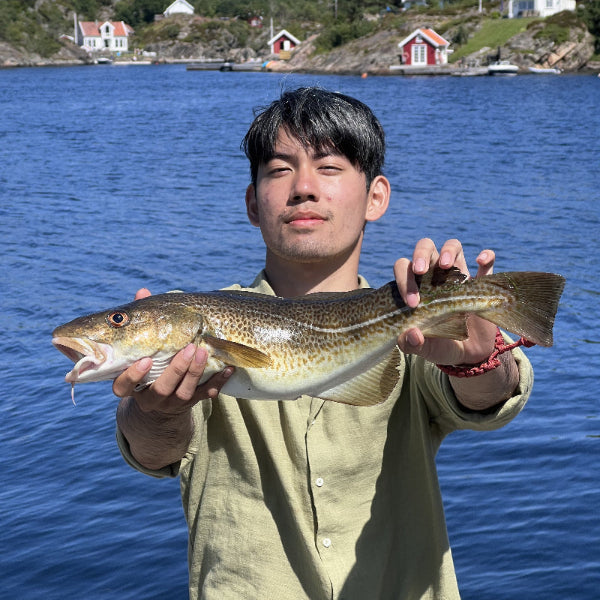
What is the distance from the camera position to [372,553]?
377cm

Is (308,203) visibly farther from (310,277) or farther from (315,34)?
(315,34)

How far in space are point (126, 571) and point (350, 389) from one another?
4.32 m

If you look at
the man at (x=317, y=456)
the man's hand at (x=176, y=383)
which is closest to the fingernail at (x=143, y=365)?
the man's hand at (x=176, y=383)

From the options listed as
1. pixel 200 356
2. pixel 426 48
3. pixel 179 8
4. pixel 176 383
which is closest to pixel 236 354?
pixel 200 356

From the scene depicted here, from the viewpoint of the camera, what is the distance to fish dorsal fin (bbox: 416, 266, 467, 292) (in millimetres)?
3355

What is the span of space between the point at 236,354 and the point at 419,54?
9975 cm

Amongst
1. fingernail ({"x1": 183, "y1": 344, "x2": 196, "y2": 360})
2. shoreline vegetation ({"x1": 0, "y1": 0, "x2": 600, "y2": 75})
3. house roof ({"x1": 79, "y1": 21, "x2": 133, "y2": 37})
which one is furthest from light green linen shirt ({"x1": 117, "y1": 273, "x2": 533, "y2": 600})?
house roof ({"x1": 79, "y1": 21, "x2": 133, "y2": 37})

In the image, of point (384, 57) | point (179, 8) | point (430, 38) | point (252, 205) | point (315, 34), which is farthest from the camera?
point (179, 8)

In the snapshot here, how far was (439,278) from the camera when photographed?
133 inches

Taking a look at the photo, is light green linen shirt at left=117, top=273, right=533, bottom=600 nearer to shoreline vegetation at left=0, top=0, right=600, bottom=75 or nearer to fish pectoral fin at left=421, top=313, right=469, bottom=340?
fish pectoral fin at left=421, top=313, right=469, bottom=340

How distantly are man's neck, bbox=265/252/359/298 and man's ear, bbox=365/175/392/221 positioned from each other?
1.32 feet

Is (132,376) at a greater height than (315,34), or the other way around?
(315,34)

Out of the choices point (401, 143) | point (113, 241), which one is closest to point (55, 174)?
point (113, 241)

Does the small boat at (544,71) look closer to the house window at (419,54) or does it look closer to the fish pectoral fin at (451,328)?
the house window at (419,54)
